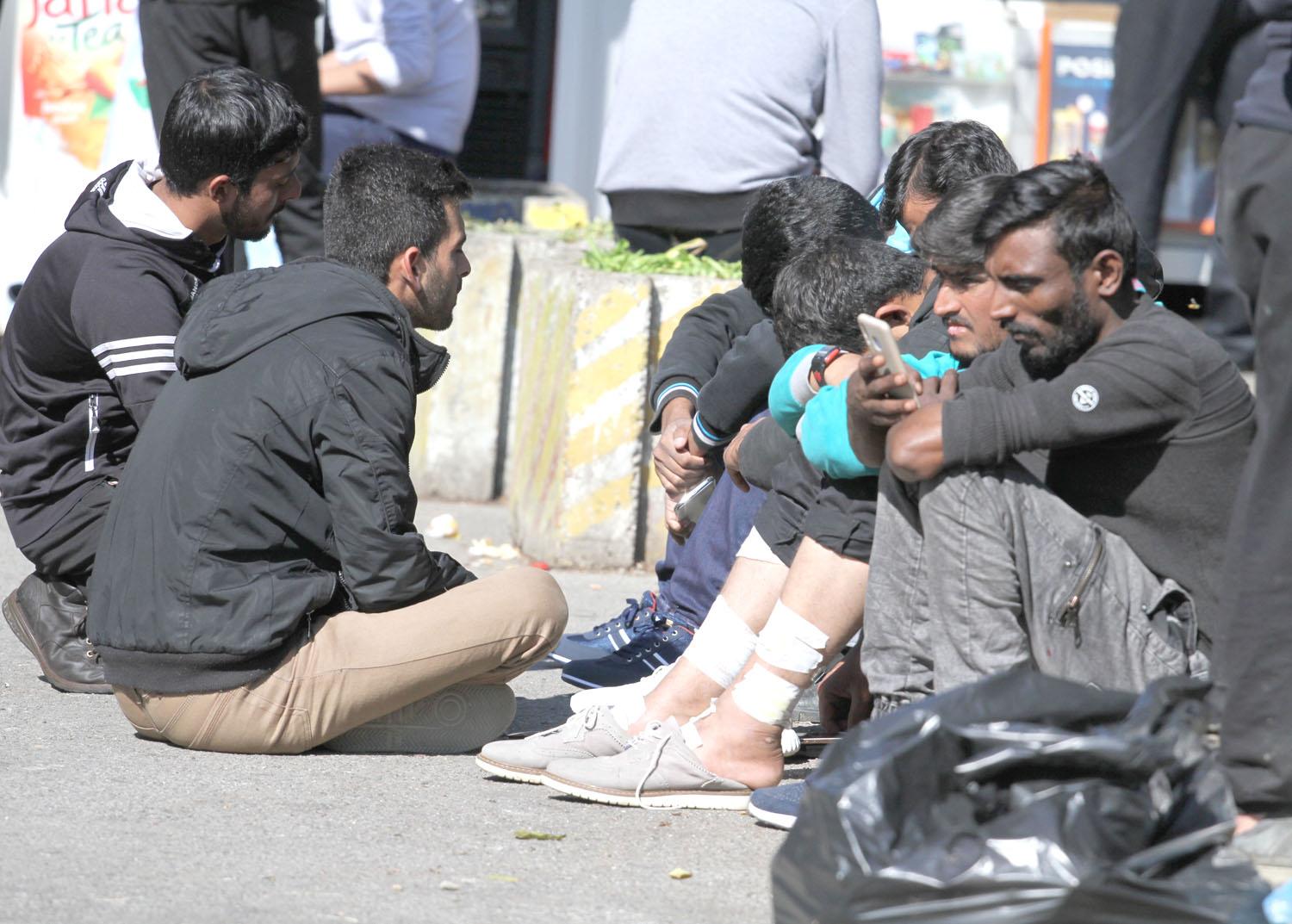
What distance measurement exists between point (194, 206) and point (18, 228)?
13.3ft

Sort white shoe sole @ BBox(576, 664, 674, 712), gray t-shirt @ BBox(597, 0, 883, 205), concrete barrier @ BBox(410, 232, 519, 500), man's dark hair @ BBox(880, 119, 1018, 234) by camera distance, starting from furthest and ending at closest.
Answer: concrete barrier @ BBox(410, 232, 519, 500), gray t-shirt @ BBox(597, 0, 883, 205), man's dark hair @ BBox(880, 119, 1018, 234), white shoe sole @ BBox(576, 664, 674, 712)

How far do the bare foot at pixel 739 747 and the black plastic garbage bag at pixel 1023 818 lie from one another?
3.18 feet

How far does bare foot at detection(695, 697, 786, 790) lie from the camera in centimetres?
343

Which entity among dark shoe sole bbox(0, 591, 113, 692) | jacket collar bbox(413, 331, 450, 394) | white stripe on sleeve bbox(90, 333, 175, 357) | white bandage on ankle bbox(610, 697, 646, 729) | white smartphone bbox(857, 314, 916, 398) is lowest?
dark shoe sole bbox(0, 591, 113, 692)

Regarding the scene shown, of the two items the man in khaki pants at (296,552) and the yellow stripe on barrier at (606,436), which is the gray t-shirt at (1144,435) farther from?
the yellow stripe on barrier at (606,436)

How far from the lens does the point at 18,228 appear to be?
309 inches

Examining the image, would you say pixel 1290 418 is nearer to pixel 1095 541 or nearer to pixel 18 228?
pixel 1095 541

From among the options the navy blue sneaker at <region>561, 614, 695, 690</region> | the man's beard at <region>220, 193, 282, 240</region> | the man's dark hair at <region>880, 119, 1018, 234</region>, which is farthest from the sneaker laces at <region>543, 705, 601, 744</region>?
the man's beard at <region>220, 193, 282, 240</region>

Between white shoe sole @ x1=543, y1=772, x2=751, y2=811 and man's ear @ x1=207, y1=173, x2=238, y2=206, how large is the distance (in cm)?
178

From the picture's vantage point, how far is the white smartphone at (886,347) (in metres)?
2.90

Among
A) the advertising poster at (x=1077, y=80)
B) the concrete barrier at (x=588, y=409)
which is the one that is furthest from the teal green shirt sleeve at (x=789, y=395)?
the advertising poster at (x=1077, y=80)

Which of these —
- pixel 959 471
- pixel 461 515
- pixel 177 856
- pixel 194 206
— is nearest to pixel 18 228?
pixel 461 515

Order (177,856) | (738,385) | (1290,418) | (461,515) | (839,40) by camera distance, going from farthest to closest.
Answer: (461,515)
(839,40)
(738,385)
(177,856)
(1290,418)

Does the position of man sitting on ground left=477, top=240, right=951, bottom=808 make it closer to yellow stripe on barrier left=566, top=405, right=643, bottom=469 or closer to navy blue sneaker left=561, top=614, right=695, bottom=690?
navy blue sneaker left=561, top=614, right=695, bottom=690
